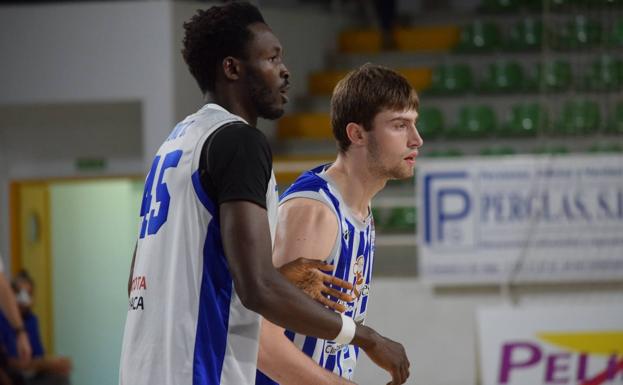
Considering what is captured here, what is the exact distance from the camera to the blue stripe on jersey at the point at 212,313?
2379 mm

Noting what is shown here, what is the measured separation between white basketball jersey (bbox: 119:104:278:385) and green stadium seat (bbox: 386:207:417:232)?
735 cm

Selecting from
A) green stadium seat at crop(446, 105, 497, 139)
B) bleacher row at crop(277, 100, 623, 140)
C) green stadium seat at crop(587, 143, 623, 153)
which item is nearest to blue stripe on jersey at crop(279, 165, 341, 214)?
green stadium seat at crop(587, 143, 623, 153)

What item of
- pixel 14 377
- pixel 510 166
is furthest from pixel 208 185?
pixel 510 166

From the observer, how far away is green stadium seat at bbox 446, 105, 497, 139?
10.5 m

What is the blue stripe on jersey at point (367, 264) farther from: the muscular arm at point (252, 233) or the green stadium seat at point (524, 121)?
the green stadium seat at point (524, 121)

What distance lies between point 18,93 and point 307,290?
8.38 m

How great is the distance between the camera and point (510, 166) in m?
8.55

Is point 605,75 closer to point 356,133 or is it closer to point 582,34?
point 582,34

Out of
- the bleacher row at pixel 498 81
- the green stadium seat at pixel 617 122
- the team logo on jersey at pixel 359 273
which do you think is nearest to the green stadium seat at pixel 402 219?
the bleacher row at pixel 498 81

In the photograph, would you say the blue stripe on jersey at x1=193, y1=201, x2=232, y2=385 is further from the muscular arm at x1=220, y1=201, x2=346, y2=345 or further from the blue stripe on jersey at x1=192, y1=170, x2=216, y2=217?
the muscular arm at x1=220, y1=201, x2=346, y2=345

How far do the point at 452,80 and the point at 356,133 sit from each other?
26.7ft

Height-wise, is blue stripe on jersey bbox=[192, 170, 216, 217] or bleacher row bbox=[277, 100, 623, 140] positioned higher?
blue stripe on jersey bbox=[192, 170, 216, 217]

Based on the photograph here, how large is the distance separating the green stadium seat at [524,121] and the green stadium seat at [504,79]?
36 centimetres

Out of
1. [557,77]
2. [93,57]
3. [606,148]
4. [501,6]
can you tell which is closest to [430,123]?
[557,77]
